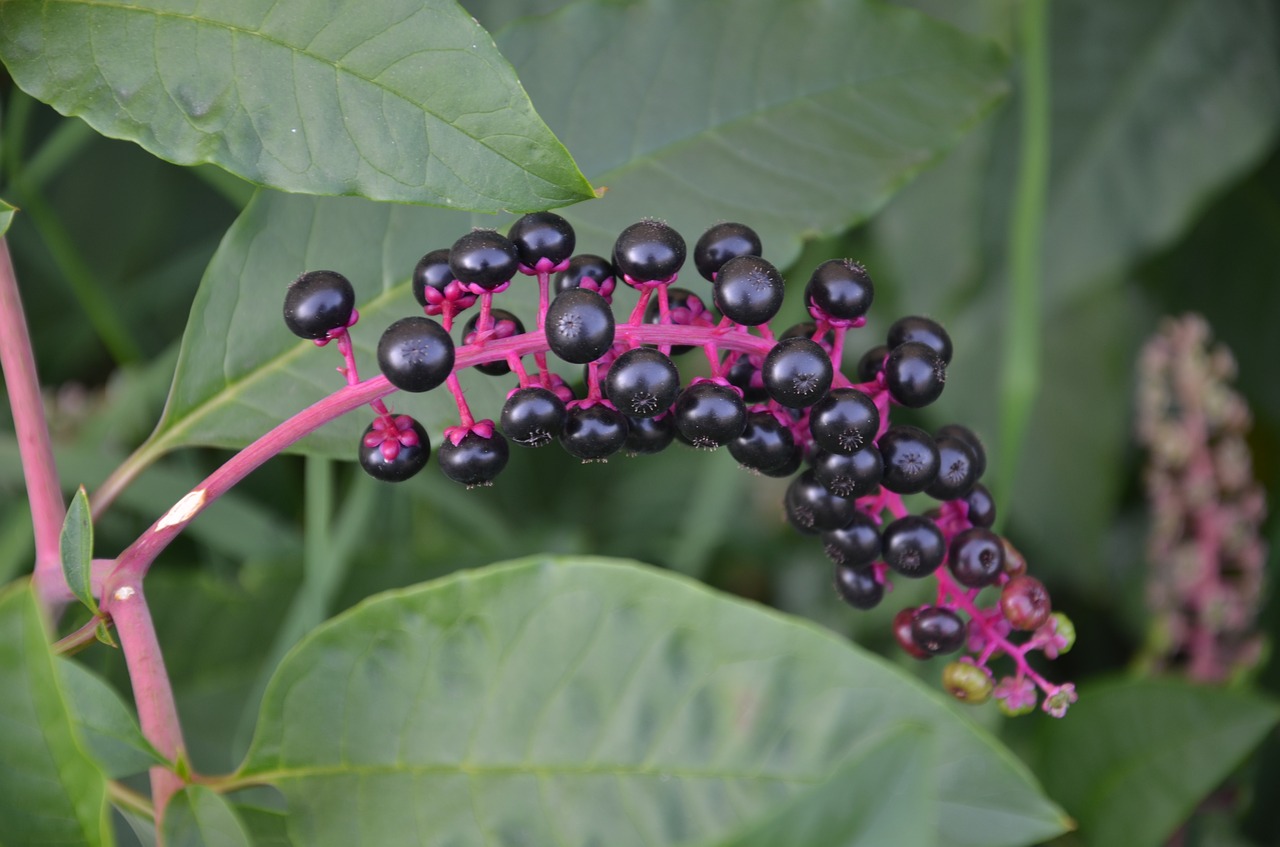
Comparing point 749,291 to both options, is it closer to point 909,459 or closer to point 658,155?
point 909,459

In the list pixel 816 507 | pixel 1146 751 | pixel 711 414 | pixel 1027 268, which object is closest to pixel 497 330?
pixel 711 414

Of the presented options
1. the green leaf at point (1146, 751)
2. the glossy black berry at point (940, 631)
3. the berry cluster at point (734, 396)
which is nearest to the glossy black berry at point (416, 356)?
the berry cluster at point (734, 396)

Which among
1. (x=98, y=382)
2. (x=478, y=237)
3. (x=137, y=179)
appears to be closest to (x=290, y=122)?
(x=478, y=237)

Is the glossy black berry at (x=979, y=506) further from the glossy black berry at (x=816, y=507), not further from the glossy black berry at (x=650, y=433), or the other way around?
the glossy black berry at (x=650, y=433)

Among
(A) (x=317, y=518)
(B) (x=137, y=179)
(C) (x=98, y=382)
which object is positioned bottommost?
(A) (x=317, y=518)

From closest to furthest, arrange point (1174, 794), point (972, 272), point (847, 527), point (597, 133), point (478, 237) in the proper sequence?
1. point (478, 237)
2. point (847, 527)
3. point (597, 133)
4. point (1174, 794)
5. point (972, 272)

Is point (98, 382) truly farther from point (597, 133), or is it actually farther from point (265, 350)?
point (597, 133)

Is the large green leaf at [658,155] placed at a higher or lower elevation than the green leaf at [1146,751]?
higher
